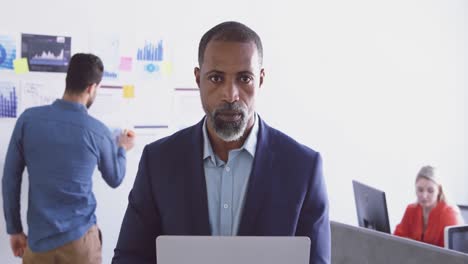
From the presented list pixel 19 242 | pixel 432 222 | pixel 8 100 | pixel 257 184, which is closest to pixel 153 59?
pixel 8 100

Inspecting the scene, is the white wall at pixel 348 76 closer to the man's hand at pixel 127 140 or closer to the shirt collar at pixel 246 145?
the man's hand at pixel 127 140

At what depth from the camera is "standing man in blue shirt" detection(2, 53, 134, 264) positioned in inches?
103

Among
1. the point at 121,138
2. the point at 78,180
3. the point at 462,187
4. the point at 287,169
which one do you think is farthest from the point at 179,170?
the point at 462,187

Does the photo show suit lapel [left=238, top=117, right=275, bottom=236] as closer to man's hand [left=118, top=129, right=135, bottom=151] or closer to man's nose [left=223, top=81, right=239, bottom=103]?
man's nose [left=223, top=81, right=239, bottom=103]

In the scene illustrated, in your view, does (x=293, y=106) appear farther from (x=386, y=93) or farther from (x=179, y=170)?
(x=179, y=170)

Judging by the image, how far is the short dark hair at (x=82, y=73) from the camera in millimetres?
2763

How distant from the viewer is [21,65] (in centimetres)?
318

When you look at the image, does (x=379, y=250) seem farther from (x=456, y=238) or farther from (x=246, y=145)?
(x=456, y=238)

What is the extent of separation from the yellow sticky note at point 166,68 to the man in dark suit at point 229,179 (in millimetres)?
2179

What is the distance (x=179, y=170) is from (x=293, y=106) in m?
2.72

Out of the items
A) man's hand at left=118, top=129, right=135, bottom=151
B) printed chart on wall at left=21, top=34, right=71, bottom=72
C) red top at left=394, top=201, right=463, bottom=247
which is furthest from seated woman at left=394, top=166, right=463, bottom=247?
printed chart on wall at left=21, top=34, right=71, bottom=72

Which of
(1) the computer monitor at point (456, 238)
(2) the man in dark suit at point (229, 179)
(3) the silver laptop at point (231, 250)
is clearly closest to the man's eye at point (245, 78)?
(2) the man in dark suit at point (229, 179)

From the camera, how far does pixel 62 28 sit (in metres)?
3.27

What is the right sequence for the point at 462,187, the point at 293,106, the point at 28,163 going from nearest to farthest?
1. the point at 28,163
2. the point at 293,106
3. the point at 462,187
